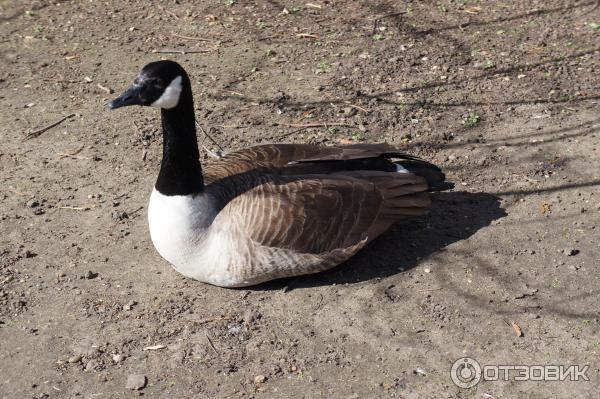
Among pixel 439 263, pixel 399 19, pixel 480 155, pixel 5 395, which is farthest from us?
pixel 399 19

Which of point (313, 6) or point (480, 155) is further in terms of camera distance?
point (313, 6)

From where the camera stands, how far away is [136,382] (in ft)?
13.6

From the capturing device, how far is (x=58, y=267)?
501 cm

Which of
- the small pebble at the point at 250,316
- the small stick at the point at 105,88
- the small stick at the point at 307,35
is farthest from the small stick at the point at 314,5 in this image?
the small pebble at the point at 250,316

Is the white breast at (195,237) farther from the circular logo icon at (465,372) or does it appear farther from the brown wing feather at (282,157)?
the circular logo icon at (465,372)

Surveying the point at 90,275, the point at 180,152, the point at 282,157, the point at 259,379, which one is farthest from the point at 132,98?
the point at 259,379

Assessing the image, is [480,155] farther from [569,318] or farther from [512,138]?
[569,318]

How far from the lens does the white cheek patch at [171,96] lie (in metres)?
4.46

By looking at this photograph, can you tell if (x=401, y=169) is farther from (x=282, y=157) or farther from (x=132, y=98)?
(x=132, y=98)

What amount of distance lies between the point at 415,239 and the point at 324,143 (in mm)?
1278

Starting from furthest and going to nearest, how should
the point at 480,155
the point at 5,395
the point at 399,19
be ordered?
the point at 399,19
the point at 480,155
the point at 5,395

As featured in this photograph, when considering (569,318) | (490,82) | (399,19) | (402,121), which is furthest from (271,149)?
(399,19)

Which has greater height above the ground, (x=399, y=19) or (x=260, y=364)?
(x=399, y=19)

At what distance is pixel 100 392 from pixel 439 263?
2161 mm
